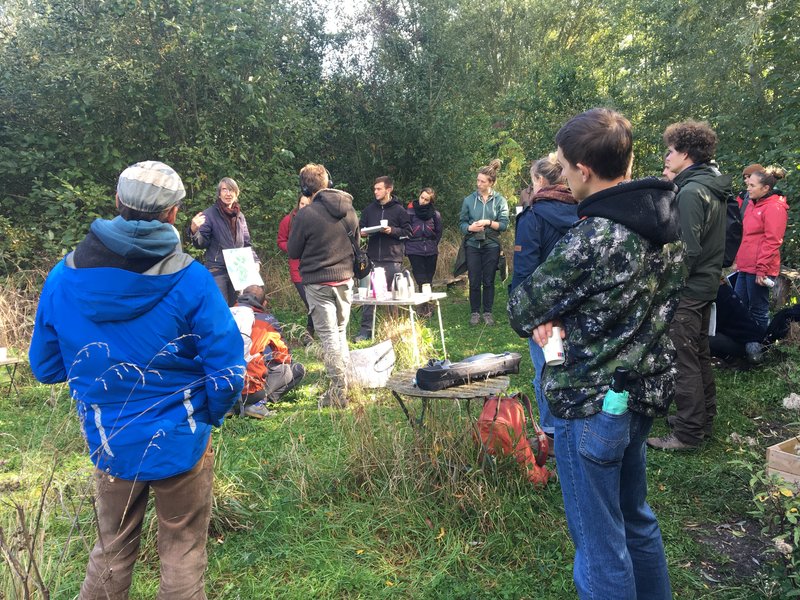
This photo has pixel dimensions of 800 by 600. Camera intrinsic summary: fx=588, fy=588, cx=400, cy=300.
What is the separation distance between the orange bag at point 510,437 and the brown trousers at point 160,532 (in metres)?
1.60

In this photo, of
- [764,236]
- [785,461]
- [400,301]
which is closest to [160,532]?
[785,461]

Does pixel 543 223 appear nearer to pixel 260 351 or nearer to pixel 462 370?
pixel 462 370

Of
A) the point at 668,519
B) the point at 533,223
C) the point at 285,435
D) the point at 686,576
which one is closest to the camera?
the point at 686,576

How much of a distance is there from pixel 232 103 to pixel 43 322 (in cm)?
778

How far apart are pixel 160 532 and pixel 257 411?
9.04 ft

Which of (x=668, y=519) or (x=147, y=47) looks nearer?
(x=668, y=519)

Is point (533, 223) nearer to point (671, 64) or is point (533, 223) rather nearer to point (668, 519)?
point (668, 519)

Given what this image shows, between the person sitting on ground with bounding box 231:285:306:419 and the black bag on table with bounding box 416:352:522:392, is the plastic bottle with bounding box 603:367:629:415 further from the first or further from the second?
the person sitting on ground with bounding box 231:285:306:419

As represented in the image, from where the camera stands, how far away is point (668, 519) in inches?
124

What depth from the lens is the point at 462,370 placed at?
339 centimetres

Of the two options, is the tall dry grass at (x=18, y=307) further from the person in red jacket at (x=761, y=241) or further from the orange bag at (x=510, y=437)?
the person in red jacket at (x=761, y=241)

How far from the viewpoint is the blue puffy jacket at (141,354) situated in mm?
1925

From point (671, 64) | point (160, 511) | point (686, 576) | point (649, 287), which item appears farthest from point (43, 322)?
point (671, 64)

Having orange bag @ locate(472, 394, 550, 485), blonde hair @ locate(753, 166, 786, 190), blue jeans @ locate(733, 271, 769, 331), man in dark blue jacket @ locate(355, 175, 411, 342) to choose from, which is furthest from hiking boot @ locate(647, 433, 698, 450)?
man in dark blue jacket @ locate(355, 175, 411, 342)
